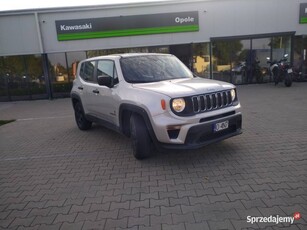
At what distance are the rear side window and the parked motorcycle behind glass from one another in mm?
11201

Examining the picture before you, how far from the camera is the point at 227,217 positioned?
2992mm

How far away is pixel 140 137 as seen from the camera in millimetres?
4605

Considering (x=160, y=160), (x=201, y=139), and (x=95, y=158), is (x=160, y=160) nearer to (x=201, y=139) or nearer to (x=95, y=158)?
(x=201, y=139)

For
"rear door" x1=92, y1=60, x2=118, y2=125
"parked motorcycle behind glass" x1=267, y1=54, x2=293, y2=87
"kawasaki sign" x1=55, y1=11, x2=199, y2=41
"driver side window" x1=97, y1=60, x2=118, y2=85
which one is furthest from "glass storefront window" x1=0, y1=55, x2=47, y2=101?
"parked motorcycle behind glass" x1=267, y1=54, x2=293, y2=87

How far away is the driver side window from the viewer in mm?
5375

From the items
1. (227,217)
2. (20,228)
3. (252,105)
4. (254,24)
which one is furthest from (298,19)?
(20,228)

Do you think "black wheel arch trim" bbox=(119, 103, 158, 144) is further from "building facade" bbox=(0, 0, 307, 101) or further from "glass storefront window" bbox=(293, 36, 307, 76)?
"glass storefront window" bbox=(293, 36, 307, 76)

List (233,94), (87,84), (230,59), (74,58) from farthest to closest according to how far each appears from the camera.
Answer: (230,59) → (74,58) → (87,84) → (233,94)

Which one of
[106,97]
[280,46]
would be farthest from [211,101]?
[280,46]

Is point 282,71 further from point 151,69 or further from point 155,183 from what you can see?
point 155,183

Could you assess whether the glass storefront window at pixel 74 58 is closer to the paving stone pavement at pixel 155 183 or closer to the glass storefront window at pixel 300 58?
the paving stone pavement at pixel 155 183

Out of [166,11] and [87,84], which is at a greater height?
[166,11]

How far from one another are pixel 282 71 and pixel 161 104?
1229cm

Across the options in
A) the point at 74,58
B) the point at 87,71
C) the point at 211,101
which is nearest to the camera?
the point at 211,101
